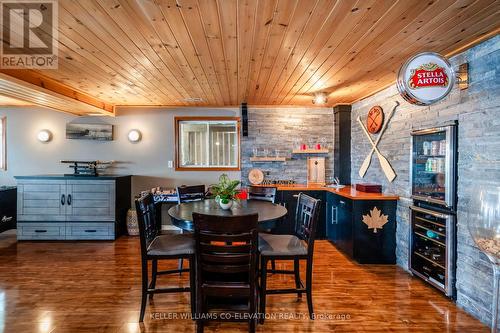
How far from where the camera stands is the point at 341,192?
13.1 feet

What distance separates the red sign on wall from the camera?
2254 mm

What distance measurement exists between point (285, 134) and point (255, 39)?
2.90m

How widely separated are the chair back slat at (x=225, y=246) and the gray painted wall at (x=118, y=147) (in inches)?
123

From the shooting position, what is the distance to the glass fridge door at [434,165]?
253 cm

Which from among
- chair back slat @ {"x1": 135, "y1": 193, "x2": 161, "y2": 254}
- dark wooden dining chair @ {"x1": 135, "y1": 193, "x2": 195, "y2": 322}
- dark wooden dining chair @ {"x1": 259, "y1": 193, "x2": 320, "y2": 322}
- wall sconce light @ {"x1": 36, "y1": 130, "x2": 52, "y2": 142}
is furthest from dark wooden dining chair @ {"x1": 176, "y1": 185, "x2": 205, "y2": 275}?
wall sconce light @ {"x1": 36, "y1": 130, "x2": 52, "y2": 142}

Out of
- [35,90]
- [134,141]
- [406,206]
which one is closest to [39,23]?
[35,90]

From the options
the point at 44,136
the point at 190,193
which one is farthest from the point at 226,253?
the point at 44,136

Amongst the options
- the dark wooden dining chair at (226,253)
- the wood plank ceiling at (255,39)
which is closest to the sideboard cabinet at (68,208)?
the wood plank ceiling at (255,39)

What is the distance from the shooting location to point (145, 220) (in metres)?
2.45

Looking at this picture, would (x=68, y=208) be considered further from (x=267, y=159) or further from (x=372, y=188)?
(x=372, y=188)

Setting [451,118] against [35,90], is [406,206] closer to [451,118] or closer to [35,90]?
[451,118]

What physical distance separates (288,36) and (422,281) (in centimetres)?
293

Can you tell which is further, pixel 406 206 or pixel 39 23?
pixel 406 206

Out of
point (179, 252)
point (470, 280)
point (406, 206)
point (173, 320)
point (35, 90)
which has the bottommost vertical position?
point (173, 320)
